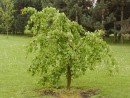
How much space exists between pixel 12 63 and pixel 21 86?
24.4ft

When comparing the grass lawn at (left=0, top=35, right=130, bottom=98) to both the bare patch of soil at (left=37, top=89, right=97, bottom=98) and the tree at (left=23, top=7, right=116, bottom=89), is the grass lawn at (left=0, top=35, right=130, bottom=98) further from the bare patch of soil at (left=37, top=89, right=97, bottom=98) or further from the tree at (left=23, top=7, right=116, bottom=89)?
the tree at (left=23, top=7, right=116, bottom=89)

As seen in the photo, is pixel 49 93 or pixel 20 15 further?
pixel 20 15

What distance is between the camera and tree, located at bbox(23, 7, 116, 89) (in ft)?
40.4

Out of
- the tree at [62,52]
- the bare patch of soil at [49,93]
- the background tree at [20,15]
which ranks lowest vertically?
the bare patch of soil at [49,93]

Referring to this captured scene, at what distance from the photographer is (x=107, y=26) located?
4300 centimetres

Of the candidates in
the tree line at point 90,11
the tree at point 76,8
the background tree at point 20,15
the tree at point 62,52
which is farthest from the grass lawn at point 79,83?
the background tree at point 20,15

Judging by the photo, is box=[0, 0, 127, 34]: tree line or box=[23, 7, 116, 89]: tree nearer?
box=[23, 7, 116, 89]: tree

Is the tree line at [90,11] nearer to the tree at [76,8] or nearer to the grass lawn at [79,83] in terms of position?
the tree at [76,8]

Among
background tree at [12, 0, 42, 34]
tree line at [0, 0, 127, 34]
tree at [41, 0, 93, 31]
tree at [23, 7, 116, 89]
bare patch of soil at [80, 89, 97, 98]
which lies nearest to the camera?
tree at [23, 7, 116, 89]

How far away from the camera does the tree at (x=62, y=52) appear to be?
40.4 ft

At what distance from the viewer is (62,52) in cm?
1243

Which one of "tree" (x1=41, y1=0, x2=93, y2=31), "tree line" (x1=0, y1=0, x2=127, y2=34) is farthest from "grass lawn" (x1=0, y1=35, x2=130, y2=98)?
"tree" (x1=41, y1=0, x2=93, y2=31)

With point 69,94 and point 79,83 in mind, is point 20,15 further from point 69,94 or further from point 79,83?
point 69,94

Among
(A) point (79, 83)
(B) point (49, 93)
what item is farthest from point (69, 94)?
(A) point (79, 83)
